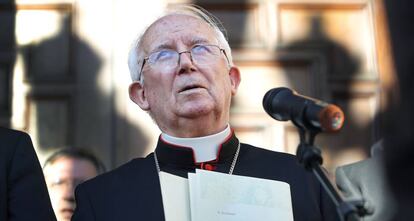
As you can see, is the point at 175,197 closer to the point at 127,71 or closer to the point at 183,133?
the point at 183,133

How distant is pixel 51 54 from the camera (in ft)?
13.2

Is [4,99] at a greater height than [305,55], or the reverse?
[305,55]

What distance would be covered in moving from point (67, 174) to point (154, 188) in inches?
46.8

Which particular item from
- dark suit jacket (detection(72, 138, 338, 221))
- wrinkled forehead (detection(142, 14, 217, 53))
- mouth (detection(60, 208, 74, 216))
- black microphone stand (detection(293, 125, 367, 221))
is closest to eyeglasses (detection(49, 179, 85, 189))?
mouth (detection(60, 208, 74, 216))

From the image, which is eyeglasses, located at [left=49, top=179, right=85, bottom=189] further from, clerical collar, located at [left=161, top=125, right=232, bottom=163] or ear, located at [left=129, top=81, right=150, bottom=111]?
clerical collar, located at [left=161, top=125, right=232, bottom=163]

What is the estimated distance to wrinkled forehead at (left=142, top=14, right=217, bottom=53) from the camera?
7.55 feet

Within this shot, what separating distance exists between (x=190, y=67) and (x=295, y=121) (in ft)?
2.63

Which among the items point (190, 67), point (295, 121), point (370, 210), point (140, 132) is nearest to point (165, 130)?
point (190, 67)

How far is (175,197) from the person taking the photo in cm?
204

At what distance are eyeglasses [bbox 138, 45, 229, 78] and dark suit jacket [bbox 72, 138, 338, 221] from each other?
28 cm

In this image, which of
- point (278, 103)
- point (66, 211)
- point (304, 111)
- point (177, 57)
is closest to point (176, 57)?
point (177, 57)

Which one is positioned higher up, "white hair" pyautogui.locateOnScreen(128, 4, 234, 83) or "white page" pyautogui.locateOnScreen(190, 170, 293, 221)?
"white hair" pyautogui.locateOnScreen(128, 4, 234, 83)

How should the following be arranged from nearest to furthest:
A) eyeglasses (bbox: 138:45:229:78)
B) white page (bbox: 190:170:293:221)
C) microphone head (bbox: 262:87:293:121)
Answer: microphone head (bbox: 262:87:293:121) < white page (bbox: 190:170:293:221) < eyeglasses (bbox: 138:45:229:78)

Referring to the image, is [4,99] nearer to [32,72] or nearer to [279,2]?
[32,72]
